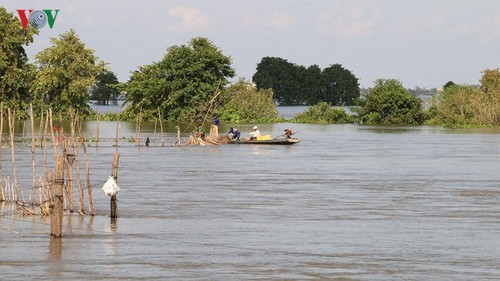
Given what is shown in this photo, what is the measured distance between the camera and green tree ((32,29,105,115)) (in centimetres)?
8294

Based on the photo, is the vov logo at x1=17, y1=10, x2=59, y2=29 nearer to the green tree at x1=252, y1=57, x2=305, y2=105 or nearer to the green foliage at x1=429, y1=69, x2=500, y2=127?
the green foliage at x1=429, y1=69, x2=500, y2=127

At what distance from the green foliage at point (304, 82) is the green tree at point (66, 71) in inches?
2997

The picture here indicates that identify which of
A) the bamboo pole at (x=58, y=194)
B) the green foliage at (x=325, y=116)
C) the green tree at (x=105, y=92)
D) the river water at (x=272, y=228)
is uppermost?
the green tree at (x=105, y=92)

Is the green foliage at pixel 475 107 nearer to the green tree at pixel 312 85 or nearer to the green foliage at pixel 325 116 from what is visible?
the green foliage at pixel 325 116

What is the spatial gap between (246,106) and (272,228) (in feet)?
281

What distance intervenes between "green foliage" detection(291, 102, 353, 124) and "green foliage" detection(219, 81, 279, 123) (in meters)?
3.21

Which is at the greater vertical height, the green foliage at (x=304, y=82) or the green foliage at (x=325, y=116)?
the green foliage at (x=304, y=82)

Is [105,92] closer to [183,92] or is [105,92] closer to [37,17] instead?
[183,92]

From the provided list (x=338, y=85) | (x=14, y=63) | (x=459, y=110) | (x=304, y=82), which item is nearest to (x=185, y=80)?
(x=14, y=63)

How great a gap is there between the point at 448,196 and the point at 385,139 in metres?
38.1

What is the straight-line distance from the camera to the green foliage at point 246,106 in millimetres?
103188

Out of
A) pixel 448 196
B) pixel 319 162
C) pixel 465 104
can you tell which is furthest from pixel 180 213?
pixel 465 104

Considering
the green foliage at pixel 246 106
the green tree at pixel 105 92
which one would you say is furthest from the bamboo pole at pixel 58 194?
the green tree at pixel 105 92

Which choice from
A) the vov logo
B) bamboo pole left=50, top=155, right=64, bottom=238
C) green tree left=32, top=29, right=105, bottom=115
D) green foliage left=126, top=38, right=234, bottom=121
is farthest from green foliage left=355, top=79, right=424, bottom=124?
bamboo pole left=50, top=155, right=64, bottom=238
